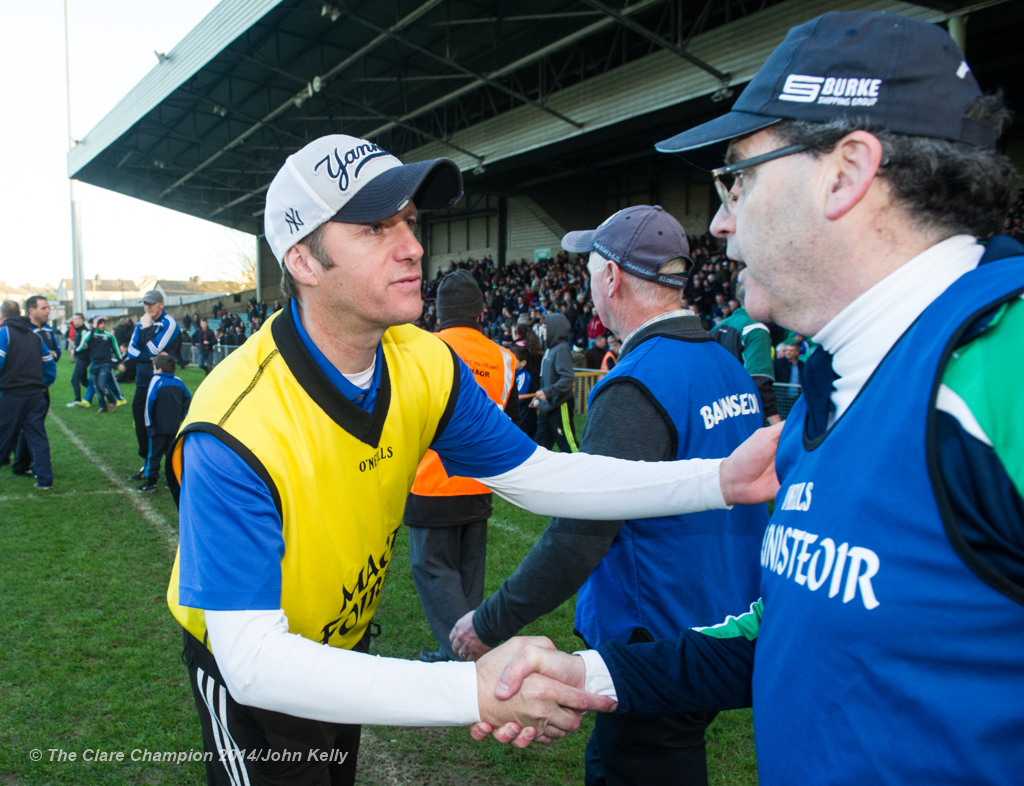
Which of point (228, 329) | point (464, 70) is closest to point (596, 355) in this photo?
point (464, 70)

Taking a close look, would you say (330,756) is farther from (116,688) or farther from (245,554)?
(116,688)

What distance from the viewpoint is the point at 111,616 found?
16.5 feet

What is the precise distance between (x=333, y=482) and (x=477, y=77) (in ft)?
70.8

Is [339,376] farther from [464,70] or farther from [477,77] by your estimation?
[477,77]

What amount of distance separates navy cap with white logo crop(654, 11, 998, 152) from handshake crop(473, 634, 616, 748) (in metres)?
1.24

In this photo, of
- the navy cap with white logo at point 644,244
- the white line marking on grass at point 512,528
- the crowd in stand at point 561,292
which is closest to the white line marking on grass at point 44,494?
the white line marking on grass at point 512,528

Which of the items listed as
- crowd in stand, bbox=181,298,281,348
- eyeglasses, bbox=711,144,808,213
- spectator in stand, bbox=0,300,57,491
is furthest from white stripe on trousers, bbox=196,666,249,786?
crowd in stand, bbox=181,298,281,348

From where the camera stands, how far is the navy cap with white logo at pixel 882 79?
109 cm

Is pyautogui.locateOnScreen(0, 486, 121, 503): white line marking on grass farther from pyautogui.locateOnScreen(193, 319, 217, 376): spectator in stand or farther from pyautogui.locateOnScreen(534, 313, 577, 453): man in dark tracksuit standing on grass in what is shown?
pyautogui.locateOnScreen(193, 319, 217, 376): spectator in stand

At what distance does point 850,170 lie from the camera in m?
1.15

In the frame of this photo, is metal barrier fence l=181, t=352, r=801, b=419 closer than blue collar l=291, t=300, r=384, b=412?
No

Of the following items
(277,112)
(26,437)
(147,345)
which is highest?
(277,112)

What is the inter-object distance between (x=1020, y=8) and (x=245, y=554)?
52.0 feet

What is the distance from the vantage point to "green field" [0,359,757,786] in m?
3.34
